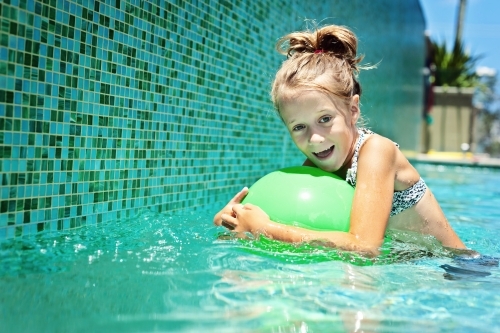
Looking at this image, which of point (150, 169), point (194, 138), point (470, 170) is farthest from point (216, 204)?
point (470, 170)

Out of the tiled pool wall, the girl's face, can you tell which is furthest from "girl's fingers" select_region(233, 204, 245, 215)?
the tiled pool wall

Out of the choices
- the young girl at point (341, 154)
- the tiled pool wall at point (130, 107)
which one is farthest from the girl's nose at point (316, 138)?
the tiled pool wall at point (130, 107)

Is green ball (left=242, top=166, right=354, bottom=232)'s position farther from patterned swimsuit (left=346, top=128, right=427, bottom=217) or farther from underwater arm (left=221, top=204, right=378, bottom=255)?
patterned swimsuit (left=346, top=128, right=427, bottom=217)

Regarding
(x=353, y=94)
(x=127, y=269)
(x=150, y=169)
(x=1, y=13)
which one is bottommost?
(x=127, y=269)

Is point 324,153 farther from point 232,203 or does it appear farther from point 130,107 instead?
point 130,107

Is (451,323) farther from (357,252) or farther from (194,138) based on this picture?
(194,138)

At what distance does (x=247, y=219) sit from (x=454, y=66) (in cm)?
2349

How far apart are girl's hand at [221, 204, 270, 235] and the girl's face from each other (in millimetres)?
489

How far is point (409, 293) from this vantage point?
2309 millimetres

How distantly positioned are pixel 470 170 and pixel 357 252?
46.3ft

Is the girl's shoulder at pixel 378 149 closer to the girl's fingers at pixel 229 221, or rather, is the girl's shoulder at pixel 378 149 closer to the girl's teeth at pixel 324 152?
the girl's teeth at pixel 324 152

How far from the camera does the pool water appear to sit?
1902 mm

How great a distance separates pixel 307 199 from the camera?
2.92 m

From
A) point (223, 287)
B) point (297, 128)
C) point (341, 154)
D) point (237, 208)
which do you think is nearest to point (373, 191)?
point (341, 154)
